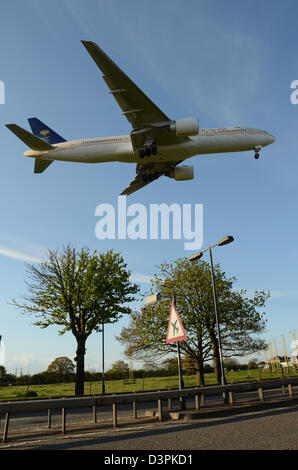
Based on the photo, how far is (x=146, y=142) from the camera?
74.2 feet

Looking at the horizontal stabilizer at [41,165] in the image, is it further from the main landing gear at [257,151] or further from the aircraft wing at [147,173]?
the main landing gear at [257,151]

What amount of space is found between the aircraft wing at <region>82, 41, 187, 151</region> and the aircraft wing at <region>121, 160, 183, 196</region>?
373cm

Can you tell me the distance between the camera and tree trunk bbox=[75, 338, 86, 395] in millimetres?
26484

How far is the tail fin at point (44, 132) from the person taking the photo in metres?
27.7

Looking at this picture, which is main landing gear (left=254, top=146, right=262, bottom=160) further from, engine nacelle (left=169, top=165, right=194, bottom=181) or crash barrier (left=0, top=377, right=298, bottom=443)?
crash barrier (left=0, top=377, right=298, bottom=443)

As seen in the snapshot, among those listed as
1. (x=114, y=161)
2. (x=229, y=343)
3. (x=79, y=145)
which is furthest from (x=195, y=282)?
(x=79, y=145)

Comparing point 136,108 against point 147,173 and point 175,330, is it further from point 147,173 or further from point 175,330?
point 175,330

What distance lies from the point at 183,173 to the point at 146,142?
4632 mm

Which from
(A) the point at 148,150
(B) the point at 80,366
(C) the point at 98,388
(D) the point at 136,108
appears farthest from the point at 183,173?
(C) the point at 98,388

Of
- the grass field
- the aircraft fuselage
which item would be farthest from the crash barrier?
the aircraft fuselage

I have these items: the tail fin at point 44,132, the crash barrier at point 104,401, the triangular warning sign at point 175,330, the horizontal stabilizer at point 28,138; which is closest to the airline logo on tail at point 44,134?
the tail fin at point 44,132

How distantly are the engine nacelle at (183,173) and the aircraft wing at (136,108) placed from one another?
3271 millimetres

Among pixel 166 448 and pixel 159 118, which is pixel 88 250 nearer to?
pixel 159 118
